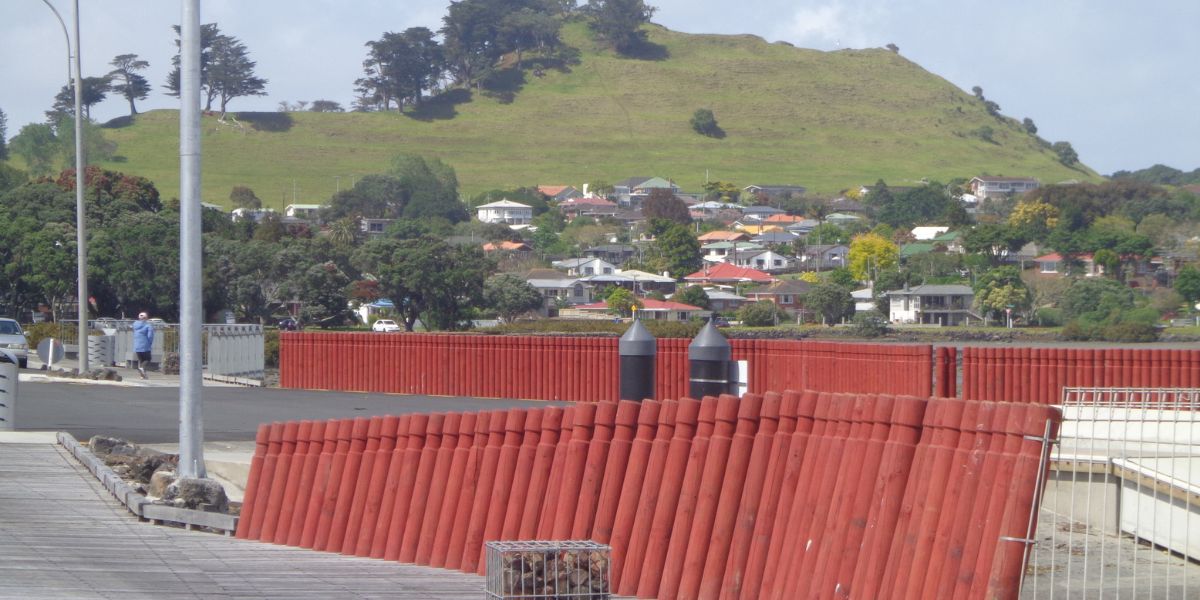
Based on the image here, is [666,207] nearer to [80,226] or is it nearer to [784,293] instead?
[784,293]

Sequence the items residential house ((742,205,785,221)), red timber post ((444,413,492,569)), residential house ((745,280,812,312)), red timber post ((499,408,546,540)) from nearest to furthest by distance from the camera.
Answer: red timber post ((499,408,546,540)) → red timber post ((444,413,492,569)) → residential house ((745,280,812,312)) → residential house ((742,205,785,221))

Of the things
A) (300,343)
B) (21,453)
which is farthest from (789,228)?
(21,453)

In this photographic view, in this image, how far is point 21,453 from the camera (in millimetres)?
17281

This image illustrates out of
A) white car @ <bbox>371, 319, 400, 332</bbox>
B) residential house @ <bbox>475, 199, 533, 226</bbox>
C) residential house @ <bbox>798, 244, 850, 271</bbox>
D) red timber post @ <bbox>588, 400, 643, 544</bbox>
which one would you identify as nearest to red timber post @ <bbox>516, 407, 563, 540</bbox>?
red timber post @ <bbox>588, 400, 643, 544</bbox>

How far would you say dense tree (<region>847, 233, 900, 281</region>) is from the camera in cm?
12875

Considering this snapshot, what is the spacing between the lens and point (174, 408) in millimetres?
27312

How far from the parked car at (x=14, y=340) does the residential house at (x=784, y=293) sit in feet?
223

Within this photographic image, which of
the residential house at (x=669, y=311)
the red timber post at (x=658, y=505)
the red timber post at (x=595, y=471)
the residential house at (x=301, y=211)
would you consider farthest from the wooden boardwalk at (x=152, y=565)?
the residential house at (x=301, y=211)

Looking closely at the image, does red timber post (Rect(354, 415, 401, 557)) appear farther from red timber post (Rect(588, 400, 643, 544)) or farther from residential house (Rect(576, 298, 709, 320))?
residential house (Rect(576, 298, 709, 320))

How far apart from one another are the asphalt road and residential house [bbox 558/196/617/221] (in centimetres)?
15360

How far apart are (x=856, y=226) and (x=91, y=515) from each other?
16631cm

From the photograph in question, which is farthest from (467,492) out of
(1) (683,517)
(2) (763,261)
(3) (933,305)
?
(2) (763,261)

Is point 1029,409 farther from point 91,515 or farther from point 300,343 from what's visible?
point 300,343

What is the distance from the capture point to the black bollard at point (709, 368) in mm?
12094
